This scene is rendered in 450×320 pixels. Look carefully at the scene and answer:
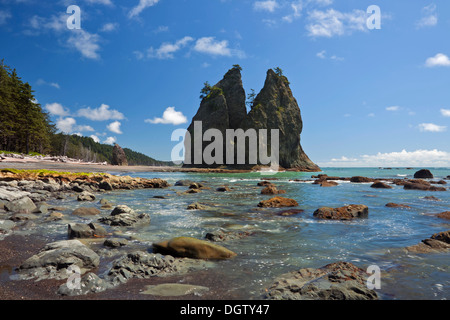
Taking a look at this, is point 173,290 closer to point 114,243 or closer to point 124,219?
point 114,243

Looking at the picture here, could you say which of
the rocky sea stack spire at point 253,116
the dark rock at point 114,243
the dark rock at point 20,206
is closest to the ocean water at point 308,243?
the dark rock at point 114,243

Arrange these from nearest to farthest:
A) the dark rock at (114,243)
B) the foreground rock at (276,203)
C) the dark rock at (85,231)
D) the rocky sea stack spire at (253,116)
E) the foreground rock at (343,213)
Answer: the dark rock at (114,243), the dark rock at (85,231), the foreground rock at (343,213), the foreground rock at (276,203), the rocky sea stack spire at (253,116)

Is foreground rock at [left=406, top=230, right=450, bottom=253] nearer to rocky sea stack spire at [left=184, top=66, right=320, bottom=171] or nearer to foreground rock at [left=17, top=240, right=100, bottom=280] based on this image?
foreground rock at [left=17, top=240, right=100, bottom=280]

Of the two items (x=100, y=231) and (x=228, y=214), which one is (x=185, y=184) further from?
(x=100, y=231)

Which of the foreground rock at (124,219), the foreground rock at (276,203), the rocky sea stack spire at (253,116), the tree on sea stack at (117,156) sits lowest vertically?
the foreground rock at (276,203)

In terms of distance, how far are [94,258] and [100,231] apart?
251 centimetres

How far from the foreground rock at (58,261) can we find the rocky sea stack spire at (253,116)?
7951 centimetres

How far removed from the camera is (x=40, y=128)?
56.3 meters

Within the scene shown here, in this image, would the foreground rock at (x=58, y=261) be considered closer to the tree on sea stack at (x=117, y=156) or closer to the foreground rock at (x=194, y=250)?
the foreground rock at (x=194, y=250)

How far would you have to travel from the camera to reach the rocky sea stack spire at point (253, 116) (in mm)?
90812

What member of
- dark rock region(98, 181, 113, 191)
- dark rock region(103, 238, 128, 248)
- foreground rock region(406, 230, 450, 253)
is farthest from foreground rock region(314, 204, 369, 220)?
dark rock region(98, 181, 113, 191)

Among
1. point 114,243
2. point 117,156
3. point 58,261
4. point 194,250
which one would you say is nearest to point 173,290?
point 194,250

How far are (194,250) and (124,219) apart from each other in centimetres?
417
